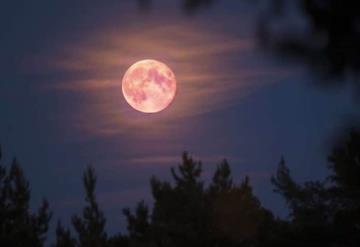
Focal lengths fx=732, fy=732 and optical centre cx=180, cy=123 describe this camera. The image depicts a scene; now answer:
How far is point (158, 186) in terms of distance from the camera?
123ft

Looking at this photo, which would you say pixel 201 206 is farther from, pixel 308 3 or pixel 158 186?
pixel 308 3

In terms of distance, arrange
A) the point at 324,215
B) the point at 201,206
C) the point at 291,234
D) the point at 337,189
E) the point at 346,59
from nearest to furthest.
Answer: the point at 346,59 → the point at 291,234 → the point at 337,189 → the point at 324,215 → the point at 201,206

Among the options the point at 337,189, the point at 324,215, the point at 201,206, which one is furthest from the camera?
the point at 201,206

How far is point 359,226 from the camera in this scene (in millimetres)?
22016

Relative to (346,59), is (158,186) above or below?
above

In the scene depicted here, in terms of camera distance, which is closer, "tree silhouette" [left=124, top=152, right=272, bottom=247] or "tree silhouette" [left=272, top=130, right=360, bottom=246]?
"tree silhouette" [left=272, top=130, right=360, bottom=246]

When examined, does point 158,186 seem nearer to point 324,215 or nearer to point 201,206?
point 201,206

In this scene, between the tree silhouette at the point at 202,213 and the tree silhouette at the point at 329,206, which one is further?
the tree silhouette at the point at 202,213

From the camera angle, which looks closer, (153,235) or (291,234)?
(291,234)

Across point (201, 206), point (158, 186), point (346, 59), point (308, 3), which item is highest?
point (158, 186)

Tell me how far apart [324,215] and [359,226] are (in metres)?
9.27

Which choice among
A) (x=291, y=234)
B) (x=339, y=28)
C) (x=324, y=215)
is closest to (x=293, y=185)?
(x=324, y=215)

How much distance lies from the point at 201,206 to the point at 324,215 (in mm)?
5593

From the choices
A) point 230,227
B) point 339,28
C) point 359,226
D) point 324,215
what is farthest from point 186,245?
point 339,28
